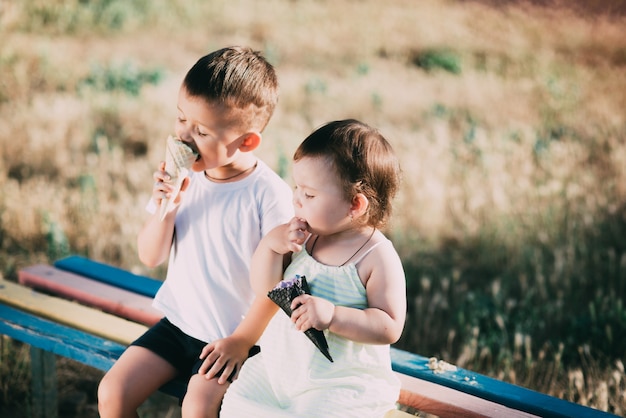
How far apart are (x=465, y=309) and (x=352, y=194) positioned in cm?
231

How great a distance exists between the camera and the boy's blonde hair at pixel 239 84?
257cm

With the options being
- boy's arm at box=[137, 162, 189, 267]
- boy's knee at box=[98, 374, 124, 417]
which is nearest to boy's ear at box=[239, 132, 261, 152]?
boy's arm at box=[137, 162, 189, 267]

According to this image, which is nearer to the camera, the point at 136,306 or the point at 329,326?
the point at 329,326

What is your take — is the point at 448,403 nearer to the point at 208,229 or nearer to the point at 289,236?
the point at 289,236

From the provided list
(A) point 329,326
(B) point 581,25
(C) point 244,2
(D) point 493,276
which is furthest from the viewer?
(C) point 244,2

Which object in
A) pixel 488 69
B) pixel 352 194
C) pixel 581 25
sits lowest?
pixel 352 194

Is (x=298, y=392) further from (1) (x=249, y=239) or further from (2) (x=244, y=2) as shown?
(2) (x=244, y=2)

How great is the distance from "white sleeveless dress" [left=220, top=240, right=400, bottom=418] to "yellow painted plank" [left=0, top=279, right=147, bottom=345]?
0.84 metres

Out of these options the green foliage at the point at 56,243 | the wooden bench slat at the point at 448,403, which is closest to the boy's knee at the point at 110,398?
the wooden bench slat at the point at 448,403

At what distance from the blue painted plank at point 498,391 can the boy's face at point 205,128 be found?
1.04 meters

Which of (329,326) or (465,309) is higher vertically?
(329,326)

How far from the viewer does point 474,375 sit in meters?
2.81

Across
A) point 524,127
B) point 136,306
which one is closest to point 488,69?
point 524,127

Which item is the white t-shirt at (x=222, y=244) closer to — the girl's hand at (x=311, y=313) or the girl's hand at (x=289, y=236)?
the girl's hand at (x=289, y=236)
